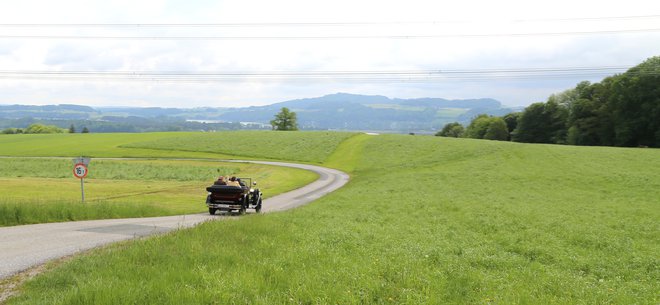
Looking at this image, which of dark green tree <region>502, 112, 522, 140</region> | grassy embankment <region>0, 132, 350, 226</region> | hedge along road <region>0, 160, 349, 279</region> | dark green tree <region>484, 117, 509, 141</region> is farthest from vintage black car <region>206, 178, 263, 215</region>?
dark green tree <region>502, 112, 522, 140</region>

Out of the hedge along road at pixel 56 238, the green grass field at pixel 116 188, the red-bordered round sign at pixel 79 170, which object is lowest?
the green grass field at pixel 116 188

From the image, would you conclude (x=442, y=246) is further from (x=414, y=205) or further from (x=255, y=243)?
(x=414, y=205)

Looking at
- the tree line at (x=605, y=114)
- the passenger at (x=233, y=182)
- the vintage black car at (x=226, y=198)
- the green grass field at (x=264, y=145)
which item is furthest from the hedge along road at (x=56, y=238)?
the tree line at (x=605, y=114)

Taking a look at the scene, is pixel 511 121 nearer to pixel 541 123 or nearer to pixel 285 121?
pixel 541 123

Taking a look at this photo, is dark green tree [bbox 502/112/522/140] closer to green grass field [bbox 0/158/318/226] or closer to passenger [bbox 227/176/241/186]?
green grass field [bbox 0/158/318/226]

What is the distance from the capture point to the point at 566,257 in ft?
40.2

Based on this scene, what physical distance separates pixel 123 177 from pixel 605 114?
287ft

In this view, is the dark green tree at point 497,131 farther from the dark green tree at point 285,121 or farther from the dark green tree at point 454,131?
the dark green tree at point 285,121

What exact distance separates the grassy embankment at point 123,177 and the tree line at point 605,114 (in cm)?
4963

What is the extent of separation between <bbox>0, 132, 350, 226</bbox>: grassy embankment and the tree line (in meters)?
49.6

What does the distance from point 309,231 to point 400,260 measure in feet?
14.8

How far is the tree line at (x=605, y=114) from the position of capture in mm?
79062

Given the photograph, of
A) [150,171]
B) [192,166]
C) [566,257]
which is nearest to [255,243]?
[566,257]

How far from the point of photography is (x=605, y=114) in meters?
89.6
